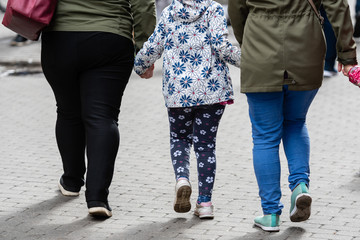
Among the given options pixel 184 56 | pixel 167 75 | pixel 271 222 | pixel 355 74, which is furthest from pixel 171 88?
pixel 355 74

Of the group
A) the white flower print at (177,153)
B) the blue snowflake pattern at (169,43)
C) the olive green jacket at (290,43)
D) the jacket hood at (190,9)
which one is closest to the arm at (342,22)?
the olive green jacket at (290,43)

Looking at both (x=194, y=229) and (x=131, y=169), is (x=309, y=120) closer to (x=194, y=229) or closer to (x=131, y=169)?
(x=131, y=169)

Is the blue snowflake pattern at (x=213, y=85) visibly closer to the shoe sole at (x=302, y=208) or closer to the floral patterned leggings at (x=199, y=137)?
the floral patterned leggings at (x=199, y=137)

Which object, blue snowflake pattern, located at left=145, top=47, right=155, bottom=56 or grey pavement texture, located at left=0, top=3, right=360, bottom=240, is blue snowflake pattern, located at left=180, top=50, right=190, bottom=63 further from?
grey pavement texture, located at left=0, top=3, right=360, bottom=240

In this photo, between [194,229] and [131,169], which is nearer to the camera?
[194,229]

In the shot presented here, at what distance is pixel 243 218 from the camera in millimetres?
5141

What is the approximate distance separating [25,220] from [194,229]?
41.7 inches

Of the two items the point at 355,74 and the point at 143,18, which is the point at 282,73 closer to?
the point at 355,74

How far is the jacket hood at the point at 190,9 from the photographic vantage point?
4.94 m

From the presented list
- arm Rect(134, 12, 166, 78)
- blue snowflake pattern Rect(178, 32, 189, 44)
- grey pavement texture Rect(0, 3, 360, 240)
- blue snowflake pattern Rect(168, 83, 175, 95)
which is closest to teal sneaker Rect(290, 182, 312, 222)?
grey pavement texture Rect(0, 3, 360, 240)

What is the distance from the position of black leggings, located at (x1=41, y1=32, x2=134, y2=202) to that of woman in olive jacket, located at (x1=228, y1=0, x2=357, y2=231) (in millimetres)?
812

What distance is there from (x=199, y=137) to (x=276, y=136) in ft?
1.88

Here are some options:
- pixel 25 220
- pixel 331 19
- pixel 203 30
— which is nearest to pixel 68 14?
pixel 203 30

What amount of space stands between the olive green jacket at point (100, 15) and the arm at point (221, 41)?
471mm
